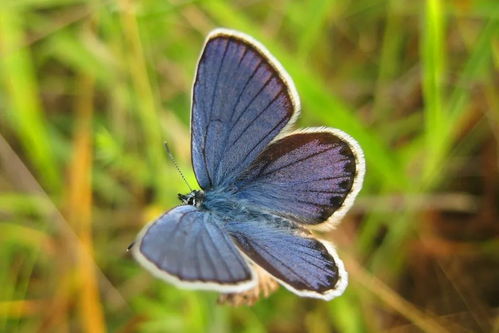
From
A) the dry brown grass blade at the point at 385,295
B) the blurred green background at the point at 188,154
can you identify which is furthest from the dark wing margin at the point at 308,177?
the dry brown grass blade at the point at 385,295

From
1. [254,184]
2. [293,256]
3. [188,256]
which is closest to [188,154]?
[254,184]

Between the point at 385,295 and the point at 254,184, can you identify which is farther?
the point at 385,295

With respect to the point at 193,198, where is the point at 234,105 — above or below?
above

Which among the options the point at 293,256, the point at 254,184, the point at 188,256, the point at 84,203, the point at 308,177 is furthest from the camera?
the point at 84,203

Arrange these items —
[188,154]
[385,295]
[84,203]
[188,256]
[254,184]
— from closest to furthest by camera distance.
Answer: [188,256] < [254,184] < [385,295] < [188,154] < [84,203]

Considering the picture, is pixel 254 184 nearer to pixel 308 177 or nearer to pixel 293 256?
pixel 308 177

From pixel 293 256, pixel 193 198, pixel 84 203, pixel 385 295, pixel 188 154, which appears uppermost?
pixel 84 203

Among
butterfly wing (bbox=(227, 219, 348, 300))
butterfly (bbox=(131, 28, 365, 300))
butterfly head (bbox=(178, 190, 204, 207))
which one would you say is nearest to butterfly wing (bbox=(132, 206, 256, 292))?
butterfly (bbox=(131, 28, 365, 300))

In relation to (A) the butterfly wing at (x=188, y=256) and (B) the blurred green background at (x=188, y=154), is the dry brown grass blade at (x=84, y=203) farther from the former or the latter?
(A) the butterfly wing at (x=188, y=256)
